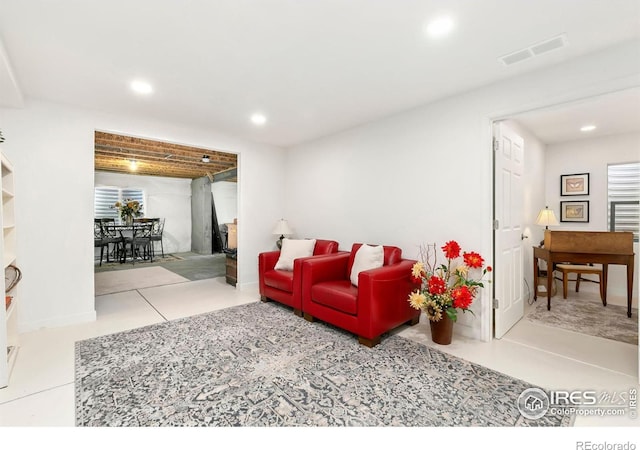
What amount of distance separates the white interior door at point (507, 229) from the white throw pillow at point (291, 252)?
7.17 feet

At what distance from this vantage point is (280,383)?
203 centimetres

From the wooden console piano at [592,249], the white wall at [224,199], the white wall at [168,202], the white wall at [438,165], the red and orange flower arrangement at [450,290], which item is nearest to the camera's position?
the white wall at [438,165]

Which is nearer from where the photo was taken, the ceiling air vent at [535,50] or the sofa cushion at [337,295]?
the ceiling air vent at [535,50]

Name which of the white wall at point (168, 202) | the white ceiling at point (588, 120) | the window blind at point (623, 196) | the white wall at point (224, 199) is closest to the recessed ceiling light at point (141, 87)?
the white ceiling at point (588, 120)

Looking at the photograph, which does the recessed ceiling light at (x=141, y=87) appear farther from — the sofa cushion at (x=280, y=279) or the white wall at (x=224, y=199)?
the white wall at (x=224, y=199)

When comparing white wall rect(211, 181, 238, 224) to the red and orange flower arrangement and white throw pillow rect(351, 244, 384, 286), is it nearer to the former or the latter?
white throw pillow rect(351, 244, 384, 286)

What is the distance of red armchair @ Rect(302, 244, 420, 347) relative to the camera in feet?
8.50

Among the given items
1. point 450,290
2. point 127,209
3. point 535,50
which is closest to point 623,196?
point 535,50

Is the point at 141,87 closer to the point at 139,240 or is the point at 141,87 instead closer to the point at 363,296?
the point at 363,296

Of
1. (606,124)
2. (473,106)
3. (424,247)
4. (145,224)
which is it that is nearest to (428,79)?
(473,106)

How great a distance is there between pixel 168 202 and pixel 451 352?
9182 mm

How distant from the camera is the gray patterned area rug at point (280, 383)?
5.53 ft

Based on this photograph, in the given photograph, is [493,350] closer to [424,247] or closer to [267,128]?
[424,247]

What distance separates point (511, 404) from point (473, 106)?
249cm
